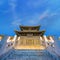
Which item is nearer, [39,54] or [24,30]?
[39,54]

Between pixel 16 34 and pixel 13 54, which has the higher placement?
pixel 16 34

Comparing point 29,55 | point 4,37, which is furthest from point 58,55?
point 4,37

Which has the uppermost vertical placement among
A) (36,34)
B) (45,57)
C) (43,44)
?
(36,34)

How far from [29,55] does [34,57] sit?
71 cm

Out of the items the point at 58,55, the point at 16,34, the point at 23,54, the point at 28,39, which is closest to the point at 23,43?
the point at 28,39

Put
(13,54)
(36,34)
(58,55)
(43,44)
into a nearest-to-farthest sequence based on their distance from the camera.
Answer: (58,55)
(13,54)
(43,44)
(36,34)

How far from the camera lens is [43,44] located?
21484 millimetres

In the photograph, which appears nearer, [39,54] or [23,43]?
[39,54]

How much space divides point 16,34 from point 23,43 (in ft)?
10.8

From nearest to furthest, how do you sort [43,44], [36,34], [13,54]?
[13,54] → [43,44] → [36,34]

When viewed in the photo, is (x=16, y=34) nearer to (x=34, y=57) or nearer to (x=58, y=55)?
(x=34, y=57)

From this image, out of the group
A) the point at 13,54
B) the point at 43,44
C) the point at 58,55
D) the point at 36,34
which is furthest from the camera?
the point at 36,34

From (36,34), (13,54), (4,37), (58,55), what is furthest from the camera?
(36,34)

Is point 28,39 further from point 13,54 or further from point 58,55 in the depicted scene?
point 58,55
